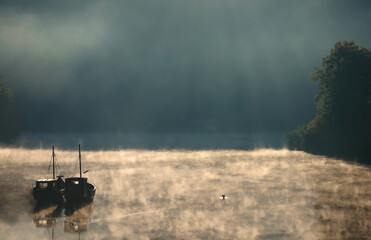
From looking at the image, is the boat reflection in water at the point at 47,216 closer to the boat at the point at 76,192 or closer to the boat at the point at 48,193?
the boat at the point at 48,193

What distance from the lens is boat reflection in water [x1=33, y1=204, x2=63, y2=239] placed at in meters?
54.0

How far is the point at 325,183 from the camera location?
8644cm

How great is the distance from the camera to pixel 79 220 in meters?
56.2

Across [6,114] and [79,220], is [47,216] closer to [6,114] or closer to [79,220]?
[79,220]

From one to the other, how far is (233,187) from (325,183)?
702 inches

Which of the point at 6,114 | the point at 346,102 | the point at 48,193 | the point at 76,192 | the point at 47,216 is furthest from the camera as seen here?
the point at 6,114

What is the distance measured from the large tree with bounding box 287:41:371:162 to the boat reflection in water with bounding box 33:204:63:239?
85.9m

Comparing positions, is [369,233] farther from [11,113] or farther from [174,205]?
[11,113]

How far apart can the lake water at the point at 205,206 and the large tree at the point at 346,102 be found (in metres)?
16.6

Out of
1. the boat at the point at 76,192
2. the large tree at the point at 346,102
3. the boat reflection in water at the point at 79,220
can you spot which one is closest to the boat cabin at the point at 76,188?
the boat at the point at 76,192

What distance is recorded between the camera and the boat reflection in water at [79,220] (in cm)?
5162

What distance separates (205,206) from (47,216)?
2114cm

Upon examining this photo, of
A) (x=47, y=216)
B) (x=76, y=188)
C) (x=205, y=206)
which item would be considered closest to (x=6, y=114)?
(x=76, y=188)

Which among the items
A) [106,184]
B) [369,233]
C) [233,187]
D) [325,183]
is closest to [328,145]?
[325,183]
